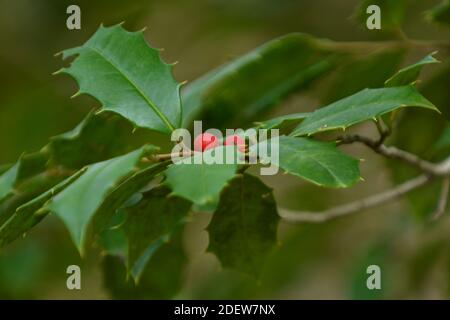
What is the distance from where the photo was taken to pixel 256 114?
1.65 meters

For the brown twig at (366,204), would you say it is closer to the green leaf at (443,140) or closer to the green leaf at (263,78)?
the green leaf at (443,140)

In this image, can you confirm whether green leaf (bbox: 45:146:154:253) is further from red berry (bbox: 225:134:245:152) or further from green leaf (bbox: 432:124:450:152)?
green leaf (bbox: 432:124:450:152)

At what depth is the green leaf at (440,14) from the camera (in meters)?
1.36

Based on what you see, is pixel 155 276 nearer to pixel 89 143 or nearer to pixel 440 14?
pixel 89 143

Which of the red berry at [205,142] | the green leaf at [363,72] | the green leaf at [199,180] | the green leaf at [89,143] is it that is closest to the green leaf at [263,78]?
the green leaf at [363,72]

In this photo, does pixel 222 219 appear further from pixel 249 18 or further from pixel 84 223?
pixel 249 18

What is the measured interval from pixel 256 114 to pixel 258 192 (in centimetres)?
46

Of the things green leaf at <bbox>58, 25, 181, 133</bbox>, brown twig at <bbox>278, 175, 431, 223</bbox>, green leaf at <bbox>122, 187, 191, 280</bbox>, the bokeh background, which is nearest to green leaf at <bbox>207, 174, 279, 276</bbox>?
green leaf at <bbox>122, 187, 191, 280</bbox>

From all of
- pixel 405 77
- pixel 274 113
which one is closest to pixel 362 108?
pixel 405 77

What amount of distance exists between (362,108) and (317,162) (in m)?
0.10

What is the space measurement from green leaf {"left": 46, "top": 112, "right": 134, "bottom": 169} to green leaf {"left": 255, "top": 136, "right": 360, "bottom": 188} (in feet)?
1.44

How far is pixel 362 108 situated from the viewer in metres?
1.01

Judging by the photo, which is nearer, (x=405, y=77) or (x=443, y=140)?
(x=405, y=77)

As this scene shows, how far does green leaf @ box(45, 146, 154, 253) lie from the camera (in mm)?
760
